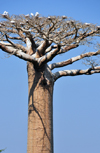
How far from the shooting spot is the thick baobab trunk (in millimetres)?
5559

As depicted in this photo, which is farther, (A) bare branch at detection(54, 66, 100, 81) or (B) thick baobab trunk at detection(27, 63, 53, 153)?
(A) bare branch at detection(54, 66, 100, 81)

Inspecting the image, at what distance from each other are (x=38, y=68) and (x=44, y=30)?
81 centimetres

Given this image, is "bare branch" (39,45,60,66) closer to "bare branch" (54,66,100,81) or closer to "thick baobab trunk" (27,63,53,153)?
"thick baobab trunk" (27,63,53,153)

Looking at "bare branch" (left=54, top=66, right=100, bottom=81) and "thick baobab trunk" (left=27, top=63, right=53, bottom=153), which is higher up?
"bare branch" (left=54, top=66, right=100, bottom=81)

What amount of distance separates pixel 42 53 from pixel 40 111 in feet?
4.04

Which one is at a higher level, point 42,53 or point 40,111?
point 42,53

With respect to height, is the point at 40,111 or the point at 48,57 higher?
the point at 48,57

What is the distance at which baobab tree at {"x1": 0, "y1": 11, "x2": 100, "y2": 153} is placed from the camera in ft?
17.9

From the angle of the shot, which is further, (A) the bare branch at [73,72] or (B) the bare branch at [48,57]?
(A) the bare branch at [73,72]

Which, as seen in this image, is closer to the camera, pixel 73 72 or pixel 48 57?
pixel 48 57

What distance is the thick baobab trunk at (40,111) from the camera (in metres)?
5.56

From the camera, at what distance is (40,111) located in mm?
5648

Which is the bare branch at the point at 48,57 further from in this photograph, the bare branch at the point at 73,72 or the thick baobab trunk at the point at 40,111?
the bare branch at the point at 73,72

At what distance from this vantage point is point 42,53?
5945mm
